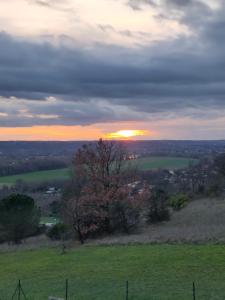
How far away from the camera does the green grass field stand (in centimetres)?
2273

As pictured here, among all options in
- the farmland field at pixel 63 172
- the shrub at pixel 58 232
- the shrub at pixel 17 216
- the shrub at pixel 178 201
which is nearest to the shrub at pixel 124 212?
the shrub at pixel 58 232

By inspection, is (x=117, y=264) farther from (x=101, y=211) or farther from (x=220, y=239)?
(x=101, y=211)

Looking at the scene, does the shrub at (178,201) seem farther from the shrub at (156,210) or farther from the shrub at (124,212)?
the shrub at (124,212)

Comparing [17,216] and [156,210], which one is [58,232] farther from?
[156,210]

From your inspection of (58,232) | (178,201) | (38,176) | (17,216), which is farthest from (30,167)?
(58,232)

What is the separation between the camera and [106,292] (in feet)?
76.3

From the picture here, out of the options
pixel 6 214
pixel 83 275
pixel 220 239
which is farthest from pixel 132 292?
pixel 6 214

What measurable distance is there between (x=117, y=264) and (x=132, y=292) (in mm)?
9584

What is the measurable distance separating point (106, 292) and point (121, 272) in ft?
20.6

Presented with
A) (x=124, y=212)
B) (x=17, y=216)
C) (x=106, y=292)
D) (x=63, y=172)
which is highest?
(x=106, y=292)

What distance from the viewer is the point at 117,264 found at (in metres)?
32.0

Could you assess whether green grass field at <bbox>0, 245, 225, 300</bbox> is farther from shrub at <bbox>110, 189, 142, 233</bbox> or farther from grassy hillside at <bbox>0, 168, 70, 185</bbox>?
grassy hillside at <bbox>0, 168, 70, 185</bbox>

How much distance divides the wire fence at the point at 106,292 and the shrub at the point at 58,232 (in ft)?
85.9

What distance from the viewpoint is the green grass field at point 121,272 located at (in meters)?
22.7
